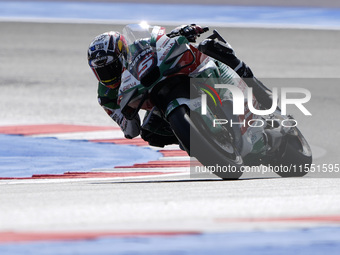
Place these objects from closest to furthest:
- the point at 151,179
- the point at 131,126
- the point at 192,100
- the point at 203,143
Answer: the point at 203,143, the point at 192,100, the point at 131,126, the point at 151,179

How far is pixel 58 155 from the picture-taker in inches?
284

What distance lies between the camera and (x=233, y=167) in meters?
4.99

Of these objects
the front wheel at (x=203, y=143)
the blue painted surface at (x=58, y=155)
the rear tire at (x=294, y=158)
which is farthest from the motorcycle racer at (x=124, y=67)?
the blue painted surface at (x=58, y=155)

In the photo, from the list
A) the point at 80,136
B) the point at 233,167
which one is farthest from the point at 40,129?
the point at 233,167

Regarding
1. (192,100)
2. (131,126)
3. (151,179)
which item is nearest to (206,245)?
(192,100)

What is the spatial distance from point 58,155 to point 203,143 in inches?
107

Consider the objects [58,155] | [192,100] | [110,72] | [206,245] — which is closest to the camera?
[206,245]

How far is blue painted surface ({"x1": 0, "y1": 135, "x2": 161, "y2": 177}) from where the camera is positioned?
21.7 feet

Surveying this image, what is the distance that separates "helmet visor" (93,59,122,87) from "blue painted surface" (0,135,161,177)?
131 centimetres

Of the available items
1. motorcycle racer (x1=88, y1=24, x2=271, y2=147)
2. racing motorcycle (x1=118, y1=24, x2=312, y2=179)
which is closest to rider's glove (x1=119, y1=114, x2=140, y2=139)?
motorcycle racer (x1=88, y1=24, x2=271, y2=147)

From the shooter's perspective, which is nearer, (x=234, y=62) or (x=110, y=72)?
(x=110, y=72)

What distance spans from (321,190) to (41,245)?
1.85 m
